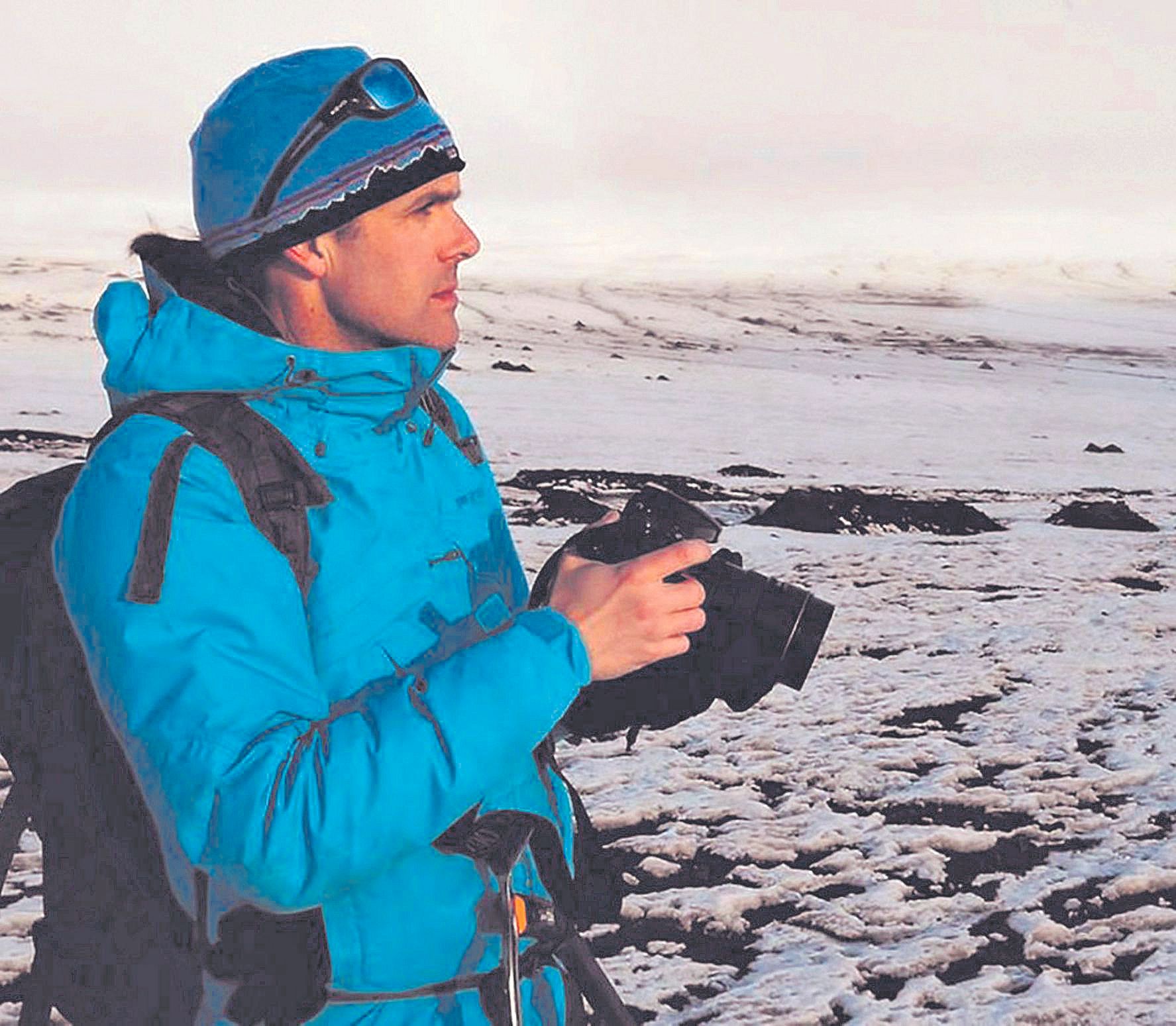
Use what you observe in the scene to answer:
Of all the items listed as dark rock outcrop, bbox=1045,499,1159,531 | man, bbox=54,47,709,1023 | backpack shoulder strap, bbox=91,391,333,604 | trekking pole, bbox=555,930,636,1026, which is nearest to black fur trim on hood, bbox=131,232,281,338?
man, bbox=54,47,709,1023

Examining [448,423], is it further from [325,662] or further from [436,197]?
[325,662]

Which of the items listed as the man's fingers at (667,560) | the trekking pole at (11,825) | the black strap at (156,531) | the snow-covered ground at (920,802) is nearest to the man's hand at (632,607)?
the man's fingers at (667,560)

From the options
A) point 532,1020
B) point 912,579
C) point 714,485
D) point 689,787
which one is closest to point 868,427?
point 714,485

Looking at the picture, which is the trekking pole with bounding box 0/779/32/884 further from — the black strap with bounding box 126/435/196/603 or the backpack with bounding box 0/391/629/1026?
the black strap with bounding box 126/435/196/603

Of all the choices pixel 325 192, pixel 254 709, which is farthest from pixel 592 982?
pixel 325 192

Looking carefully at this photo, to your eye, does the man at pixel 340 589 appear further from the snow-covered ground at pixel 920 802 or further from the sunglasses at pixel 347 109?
the snow-covered ground at pixel 920 802

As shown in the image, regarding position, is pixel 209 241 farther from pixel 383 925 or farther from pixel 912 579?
pixel 912 579

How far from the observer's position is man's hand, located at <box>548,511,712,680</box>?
4.70ft

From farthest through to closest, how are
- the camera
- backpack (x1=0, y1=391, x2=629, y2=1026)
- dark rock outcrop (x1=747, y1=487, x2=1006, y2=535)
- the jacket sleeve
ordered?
dark rock outcrop (x1=747, y1=487, x2=1006, y2=535), the camera, backpack (x1=0, y1=391, x2=629, y2=1026), the jacket sleeve

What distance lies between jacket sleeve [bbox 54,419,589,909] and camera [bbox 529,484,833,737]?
0.88ft

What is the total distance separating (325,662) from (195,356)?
1.01 ft

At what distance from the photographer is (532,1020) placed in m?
1.64

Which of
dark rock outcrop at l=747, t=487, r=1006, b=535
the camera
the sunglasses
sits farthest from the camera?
dark rock outcrop at l=747, t=487, r=1006, b=535

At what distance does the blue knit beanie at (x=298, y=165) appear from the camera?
1.51 m
